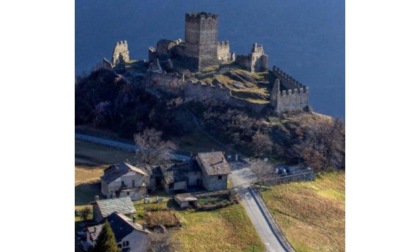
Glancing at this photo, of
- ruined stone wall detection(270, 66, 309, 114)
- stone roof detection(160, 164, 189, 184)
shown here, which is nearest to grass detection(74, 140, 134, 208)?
stone roof detection(160, 164, 189, 184)

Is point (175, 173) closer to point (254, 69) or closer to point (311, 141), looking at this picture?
point (311, 141)

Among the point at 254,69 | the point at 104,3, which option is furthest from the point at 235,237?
the point at 104,3

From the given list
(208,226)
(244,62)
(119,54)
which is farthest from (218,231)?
(119,54)

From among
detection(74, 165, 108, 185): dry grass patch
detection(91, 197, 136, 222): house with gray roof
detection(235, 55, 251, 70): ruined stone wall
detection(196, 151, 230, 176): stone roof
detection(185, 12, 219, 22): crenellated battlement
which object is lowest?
detection(91, 197, 136, 222): house with gray roof

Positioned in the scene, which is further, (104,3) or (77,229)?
(104,3)

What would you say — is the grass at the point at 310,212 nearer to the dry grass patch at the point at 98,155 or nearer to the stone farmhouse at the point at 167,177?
the stone farmhouse at the point at 167,177

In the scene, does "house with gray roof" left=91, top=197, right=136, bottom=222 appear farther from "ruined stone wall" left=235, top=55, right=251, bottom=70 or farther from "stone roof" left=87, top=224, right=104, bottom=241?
"ruined stone wall" left=235, top=55, right=251, bottom=70

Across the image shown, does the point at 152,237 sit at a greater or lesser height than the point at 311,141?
lesser
